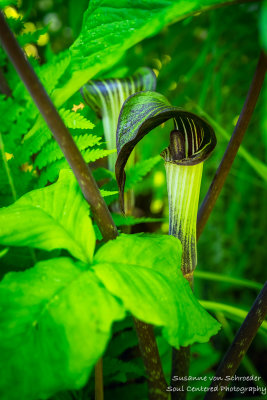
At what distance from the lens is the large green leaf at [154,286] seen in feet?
0.88

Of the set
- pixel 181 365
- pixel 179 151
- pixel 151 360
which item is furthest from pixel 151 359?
pixel 179 151

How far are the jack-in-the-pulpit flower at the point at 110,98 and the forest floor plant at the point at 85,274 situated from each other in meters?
0.19

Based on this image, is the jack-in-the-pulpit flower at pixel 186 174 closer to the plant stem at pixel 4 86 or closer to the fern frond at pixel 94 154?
the fern frond at pixel 94 154

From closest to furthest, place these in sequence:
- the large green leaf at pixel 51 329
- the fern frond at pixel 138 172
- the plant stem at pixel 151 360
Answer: the large green leaf at pixel 51 329 < the plant stem at pixel 151 360 < the fern frond at pixel 138 172

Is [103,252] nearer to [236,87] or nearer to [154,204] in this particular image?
[236,87]

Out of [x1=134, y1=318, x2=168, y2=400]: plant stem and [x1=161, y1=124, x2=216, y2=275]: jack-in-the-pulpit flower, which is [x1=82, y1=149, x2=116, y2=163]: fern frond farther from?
[x1=134, y1=318, x2=168, y2=400]: plant stem

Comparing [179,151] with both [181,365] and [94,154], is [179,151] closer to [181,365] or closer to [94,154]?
[94,154]

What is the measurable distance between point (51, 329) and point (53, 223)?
10cm

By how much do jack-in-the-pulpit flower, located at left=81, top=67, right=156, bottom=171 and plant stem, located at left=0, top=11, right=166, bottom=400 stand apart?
221 mm

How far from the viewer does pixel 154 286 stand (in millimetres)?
291

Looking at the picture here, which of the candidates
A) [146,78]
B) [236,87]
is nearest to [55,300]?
[146,78]

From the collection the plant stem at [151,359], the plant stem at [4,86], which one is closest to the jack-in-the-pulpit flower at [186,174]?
the plant stem at [151,359]

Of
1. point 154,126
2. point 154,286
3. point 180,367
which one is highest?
point 154,126

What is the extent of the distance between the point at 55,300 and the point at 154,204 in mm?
A: 1640
